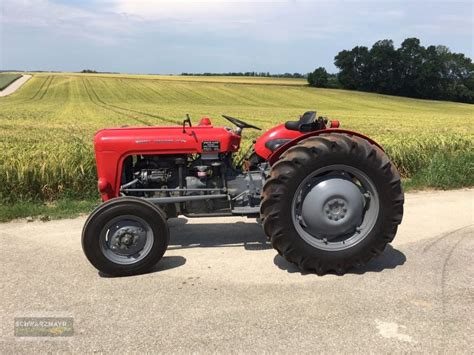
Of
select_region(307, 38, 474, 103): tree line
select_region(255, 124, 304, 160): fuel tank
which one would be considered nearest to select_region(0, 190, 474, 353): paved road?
select_region(255, 124, 304, 160): fuel tank

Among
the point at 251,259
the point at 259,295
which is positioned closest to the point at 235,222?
the point at 251,259

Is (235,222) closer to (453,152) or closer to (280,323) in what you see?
(280,323)

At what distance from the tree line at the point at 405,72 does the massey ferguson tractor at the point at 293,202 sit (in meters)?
73.3

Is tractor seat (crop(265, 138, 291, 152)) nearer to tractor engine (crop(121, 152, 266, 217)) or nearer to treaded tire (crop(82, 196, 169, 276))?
tractor engine (crop(121, 152, 266, 217))

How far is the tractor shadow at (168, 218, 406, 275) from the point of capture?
4.29 meters

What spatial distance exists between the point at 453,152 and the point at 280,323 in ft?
24.5

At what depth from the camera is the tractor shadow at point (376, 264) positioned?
4164mm

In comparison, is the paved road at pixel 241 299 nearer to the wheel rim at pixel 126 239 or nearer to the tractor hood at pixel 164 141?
the wheel rim at pixel 126 239

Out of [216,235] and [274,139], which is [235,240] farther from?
[274,139]

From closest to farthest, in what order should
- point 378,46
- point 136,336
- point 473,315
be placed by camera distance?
point 136,336 < point 473,315 < point 378,46

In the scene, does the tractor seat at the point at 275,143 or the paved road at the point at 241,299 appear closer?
the paved road at the point at 241,299

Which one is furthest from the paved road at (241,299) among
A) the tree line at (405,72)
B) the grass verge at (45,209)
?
the tree line at (405,72)

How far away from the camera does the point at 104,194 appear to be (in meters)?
4.50
